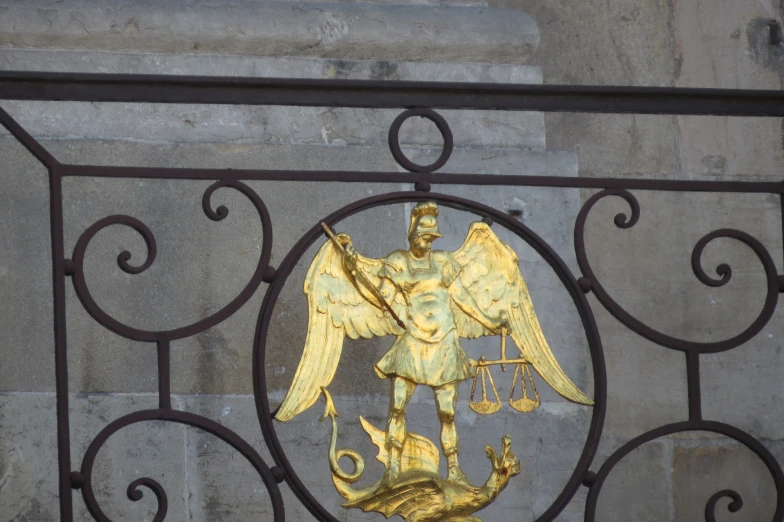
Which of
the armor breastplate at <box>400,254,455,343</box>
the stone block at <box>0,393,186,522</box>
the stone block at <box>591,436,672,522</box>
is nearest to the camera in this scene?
the armor breastplate at <box>400,254,455,343</box>

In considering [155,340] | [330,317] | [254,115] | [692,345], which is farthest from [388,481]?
[254,115]

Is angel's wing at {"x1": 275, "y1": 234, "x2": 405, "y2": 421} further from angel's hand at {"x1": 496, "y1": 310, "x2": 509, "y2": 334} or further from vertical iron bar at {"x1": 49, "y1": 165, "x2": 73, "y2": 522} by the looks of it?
vertical iron bar at {"x1": 49, "y1": 165, "x2": 73, "y2": 522}

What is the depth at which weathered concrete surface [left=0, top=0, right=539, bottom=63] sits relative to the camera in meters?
3.25

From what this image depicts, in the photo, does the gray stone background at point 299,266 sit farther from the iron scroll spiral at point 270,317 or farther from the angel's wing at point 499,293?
the iron scroll spiral at point 270,317

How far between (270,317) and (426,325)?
0.25 meters

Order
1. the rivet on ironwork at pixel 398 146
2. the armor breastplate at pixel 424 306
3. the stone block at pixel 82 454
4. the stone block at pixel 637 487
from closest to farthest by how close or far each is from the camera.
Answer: the rivet on ironwork at pixel 398 146
the armor breastplate at pixel 424 306
the stone block at pixel 82 454
the stone block at pixel 637 487

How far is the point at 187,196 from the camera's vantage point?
321 cm

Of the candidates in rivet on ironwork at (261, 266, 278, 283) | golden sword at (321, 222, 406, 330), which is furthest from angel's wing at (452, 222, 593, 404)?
rivet on ironwork at (261, 266, 278, 283)

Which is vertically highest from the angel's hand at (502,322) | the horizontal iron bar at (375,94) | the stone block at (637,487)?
the horizontal iron bar at (375,94)

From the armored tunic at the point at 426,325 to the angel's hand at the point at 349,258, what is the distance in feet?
0.19

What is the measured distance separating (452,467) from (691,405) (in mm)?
381

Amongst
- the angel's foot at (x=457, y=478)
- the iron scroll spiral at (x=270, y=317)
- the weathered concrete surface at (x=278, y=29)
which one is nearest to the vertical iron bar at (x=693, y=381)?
the iron scroll spiral at (x=270, y=317)

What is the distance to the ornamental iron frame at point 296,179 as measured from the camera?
250cm

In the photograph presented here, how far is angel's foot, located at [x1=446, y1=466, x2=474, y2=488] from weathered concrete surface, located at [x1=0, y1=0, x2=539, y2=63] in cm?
98
